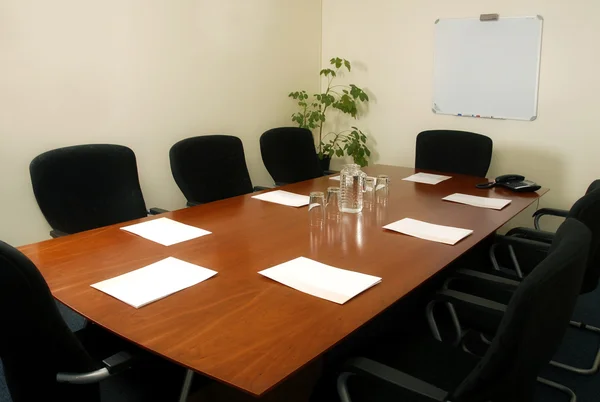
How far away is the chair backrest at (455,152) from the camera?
3.49 m

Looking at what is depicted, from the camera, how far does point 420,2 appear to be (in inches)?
163

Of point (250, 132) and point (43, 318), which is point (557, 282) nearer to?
point (43, 318)

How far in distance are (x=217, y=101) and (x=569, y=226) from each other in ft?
9.69

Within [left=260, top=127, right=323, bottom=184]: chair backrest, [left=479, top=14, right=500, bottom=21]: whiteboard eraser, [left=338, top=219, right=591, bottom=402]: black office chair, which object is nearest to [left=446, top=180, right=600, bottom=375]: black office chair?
[left=338, top=219, right=591, bottom=402]: black office chair

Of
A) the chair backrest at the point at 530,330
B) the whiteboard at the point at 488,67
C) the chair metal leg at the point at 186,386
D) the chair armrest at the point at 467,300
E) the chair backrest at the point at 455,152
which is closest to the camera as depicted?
the chair backrest at the point at 530,330

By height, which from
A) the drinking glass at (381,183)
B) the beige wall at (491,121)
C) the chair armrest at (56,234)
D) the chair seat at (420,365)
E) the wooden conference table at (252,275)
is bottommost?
the chair seat at (420,365)

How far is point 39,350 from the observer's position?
49.9 inches

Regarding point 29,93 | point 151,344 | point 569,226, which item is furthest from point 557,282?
point 29,93

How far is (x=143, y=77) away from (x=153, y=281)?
7.15ft

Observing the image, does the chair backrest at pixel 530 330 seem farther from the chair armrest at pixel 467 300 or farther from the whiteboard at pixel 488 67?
the whiteboard at pixel 488 67

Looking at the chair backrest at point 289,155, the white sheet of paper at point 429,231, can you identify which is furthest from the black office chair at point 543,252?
the chair backrest at point 289,155

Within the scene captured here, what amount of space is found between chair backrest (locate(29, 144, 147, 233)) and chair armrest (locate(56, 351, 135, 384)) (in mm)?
1356

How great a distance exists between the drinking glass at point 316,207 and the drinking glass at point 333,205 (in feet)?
0.11

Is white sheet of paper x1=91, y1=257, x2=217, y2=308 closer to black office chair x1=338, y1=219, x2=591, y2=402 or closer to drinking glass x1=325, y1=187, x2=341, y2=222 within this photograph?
black office chair x1=338, y1=219, x2=591, y2=402
